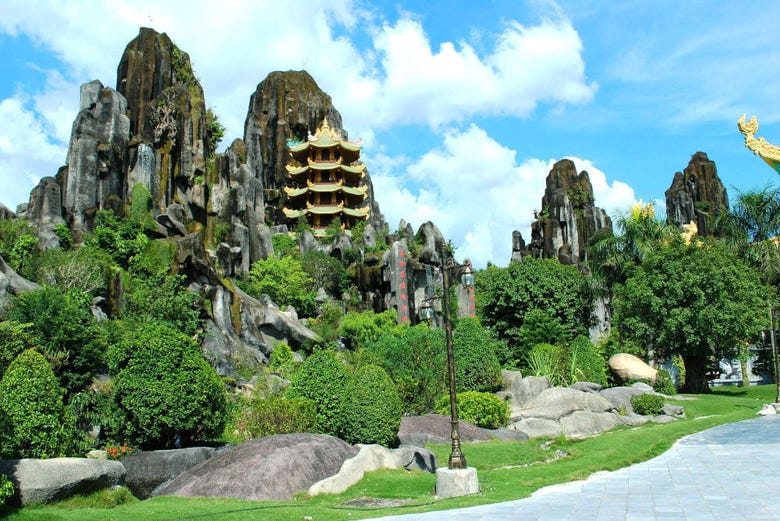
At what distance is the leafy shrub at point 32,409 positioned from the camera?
12102 millimetres

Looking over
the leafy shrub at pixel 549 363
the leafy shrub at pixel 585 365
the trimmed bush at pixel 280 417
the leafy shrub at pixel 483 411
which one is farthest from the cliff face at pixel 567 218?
the trimmed bush at pixel 280 417

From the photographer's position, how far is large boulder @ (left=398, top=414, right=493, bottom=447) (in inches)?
724

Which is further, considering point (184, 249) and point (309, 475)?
point (184, 249)

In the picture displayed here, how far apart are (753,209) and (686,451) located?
985 inches

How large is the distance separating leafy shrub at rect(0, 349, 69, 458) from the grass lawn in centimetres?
173

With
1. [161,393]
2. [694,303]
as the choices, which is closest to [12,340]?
[161,393]

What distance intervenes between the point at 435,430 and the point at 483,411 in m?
2.29

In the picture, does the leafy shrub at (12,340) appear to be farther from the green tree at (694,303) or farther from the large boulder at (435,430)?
the green tree at (694,303)

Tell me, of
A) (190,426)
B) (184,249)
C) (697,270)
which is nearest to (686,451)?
(190,426)

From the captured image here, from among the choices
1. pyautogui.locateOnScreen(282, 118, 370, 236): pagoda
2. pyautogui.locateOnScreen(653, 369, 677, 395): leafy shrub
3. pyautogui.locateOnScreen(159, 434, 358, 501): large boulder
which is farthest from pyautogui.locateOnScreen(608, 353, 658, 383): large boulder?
pyautogui.locateOnScreen(282, 118, 370, 236): pagoda

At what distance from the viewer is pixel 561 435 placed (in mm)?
19938

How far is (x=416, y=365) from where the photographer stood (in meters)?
25.0

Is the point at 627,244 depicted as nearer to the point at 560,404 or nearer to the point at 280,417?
the point at 560,404

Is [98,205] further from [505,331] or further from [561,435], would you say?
[561,435]
